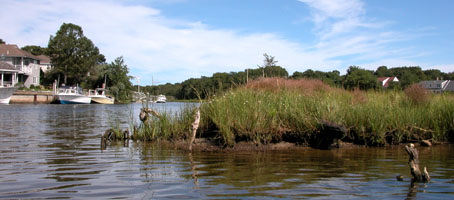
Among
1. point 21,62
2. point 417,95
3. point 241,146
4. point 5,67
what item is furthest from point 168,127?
point 21,62

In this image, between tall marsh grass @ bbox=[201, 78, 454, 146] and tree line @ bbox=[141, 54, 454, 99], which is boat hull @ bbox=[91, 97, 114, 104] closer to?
tree line @ bbox=[141, 54, 454, 99]

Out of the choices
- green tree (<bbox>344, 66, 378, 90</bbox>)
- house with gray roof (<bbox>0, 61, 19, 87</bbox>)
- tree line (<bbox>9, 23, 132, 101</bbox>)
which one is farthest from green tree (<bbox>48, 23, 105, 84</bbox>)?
green tree (<bbox>344, 66, 378, 90</bbox>)

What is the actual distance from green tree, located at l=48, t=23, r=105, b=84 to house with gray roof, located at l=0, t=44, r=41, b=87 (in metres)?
5.27

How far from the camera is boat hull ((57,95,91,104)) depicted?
5416 cm

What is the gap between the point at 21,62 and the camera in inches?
→ 2493

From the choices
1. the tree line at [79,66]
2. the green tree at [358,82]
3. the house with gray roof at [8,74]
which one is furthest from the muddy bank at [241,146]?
the tree line at [79,66]

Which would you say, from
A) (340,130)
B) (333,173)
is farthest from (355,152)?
(333,173)

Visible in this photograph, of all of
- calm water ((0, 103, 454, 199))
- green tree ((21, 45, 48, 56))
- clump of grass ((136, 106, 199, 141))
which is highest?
green tree ((21, 45, 48, 56))

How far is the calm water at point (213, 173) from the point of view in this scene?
16.4 ft

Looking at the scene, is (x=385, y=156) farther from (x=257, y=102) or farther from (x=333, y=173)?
(x=257, y=102)

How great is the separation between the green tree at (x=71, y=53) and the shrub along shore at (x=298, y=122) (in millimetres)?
69049

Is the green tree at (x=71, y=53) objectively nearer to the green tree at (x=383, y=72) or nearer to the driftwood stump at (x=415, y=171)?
the driftwood stump at (x=415, y=171)

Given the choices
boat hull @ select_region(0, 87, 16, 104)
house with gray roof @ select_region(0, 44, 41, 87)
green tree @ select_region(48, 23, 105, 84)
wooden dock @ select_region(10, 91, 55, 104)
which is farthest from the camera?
green tree @ select_region(48, 23, 105, 84)

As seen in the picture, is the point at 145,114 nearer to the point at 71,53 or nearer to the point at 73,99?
the point at 73,99
